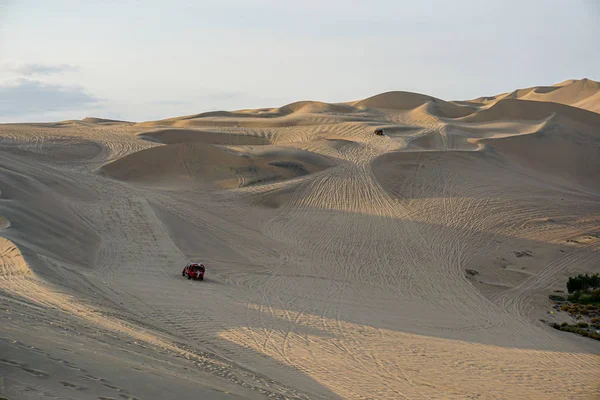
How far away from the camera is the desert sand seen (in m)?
10.1

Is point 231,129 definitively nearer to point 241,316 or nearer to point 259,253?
point 259,253

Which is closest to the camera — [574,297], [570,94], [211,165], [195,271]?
→ [195,271]

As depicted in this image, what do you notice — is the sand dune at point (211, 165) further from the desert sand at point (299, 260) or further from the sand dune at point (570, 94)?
the sand dune at point (570, 94)

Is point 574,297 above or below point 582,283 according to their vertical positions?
below

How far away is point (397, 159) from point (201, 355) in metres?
25.3

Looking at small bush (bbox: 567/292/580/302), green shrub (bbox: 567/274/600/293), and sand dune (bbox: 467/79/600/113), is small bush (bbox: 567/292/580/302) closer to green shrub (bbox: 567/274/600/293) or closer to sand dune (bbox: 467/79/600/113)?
green shrub (bbox: 567/274/600/293)

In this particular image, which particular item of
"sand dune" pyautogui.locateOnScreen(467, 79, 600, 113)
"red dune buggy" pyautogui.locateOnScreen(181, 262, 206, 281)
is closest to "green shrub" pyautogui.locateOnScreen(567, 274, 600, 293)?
"red dune buggy" pyautogui.locateOnScreen(181, 262, 206, 281)

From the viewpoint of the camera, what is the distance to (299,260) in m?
21.5

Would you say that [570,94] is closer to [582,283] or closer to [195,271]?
[582,283]

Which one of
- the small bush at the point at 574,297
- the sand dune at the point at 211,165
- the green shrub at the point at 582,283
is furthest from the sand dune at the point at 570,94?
the small bush at the point at 574,297

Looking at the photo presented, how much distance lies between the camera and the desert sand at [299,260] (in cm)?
1009

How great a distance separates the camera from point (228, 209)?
27.0 metres

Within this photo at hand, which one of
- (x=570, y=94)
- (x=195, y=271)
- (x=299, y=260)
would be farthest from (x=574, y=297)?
(x=570, y=94)

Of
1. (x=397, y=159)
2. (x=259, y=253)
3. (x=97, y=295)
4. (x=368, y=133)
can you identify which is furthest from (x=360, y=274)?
(x=368, y=133)
